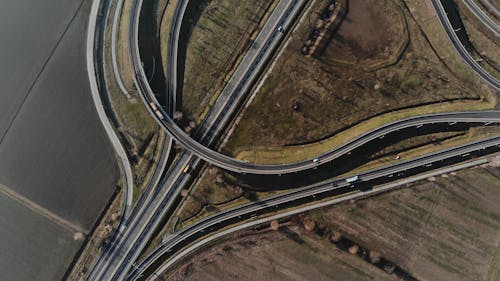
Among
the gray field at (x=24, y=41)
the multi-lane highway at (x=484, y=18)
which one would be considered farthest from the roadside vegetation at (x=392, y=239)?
the gray field at (x=24, y=41)

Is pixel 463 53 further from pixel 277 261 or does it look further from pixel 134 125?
pixel 134 125

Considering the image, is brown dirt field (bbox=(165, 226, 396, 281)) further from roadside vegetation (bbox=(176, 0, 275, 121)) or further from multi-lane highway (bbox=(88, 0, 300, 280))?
Answer: roadside vegetation (bbox=(176, 0, 275, 121))

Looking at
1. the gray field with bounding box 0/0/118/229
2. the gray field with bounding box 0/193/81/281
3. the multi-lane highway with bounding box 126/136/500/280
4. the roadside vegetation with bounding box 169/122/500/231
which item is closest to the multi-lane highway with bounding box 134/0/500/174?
the roadside vegetation with bounding box 169/122/500/231

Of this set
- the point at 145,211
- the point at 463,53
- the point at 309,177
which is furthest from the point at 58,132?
the point at 463,53

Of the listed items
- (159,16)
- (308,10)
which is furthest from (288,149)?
(159,16)

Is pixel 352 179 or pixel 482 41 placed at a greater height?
pixel 482 41

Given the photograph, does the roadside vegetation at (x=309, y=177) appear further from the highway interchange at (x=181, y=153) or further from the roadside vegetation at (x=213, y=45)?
the roadside vegetation at (x=213, y=45)
